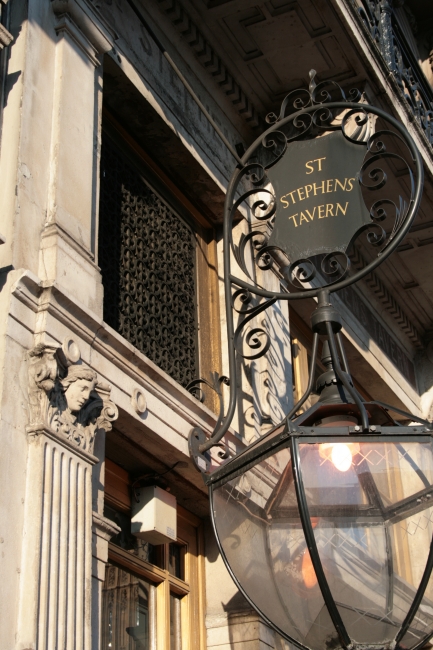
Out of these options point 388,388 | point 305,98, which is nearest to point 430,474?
point 305,98

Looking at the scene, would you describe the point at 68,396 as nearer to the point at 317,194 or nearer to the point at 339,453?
the point at 339,453

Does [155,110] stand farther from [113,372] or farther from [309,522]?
[309,522]

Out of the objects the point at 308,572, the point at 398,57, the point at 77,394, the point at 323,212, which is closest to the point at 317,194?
the point at 323,212

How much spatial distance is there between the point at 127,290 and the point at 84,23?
5.83 ft

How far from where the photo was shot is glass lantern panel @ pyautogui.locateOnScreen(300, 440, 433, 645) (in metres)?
3.97

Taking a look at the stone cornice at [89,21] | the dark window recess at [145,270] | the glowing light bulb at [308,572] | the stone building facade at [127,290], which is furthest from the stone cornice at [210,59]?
the glowing light bulb at [308,572]

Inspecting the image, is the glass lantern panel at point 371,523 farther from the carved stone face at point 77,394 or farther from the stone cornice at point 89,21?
the stone cornice at point 89,21

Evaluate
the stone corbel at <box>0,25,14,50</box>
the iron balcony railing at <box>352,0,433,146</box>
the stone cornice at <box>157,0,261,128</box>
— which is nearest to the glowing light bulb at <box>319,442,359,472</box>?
the stone corbel at <box>0,25,14,50</box>

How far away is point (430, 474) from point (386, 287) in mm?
7781

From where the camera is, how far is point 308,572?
13.4ft

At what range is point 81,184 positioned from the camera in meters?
6.11

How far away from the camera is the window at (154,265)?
6879 millimetres

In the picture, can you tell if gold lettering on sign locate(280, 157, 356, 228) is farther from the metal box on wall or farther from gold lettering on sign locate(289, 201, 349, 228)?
the metal box on wall

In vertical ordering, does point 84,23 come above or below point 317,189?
above
